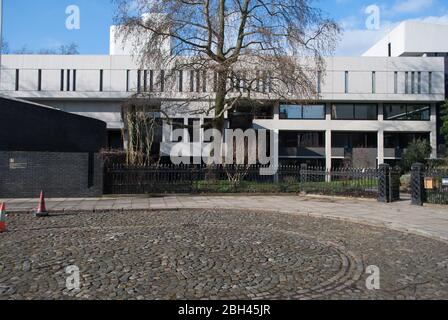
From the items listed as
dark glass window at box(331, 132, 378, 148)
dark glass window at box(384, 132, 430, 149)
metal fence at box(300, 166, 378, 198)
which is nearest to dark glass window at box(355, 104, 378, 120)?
dark glass window at box(331, 132, 378, 148)

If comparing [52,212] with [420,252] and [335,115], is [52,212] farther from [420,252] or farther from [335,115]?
[335,115]

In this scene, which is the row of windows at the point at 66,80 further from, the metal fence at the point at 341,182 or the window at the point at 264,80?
the metal fence at the point at 341,182

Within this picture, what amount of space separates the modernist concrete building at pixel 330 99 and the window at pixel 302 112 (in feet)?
0.39

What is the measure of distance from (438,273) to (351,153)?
43.7 m

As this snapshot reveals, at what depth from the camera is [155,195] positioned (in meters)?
19.6

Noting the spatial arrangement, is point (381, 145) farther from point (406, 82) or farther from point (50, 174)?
point (50, 174)

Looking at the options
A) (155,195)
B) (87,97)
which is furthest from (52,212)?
(87,97)

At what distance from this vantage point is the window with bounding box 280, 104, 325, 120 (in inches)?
1921

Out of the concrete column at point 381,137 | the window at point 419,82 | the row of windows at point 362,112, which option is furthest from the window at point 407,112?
the window at point 419,82

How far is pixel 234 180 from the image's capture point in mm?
21156

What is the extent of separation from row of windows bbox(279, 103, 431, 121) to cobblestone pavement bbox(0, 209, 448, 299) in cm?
3859

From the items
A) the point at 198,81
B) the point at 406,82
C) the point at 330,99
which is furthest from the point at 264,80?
the point at 406,82

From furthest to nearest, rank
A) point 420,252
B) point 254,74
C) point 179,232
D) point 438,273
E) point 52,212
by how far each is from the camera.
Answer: point 254,74 < point 52,212 < point 179,232 < point 420,252 < point 438,273

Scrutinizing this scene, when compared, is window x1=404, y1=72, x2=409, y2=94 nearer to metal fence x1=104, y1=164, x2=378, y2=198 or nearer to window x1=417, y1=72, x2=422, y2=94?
window x1=417, y1=72, x2=422, y2=94
